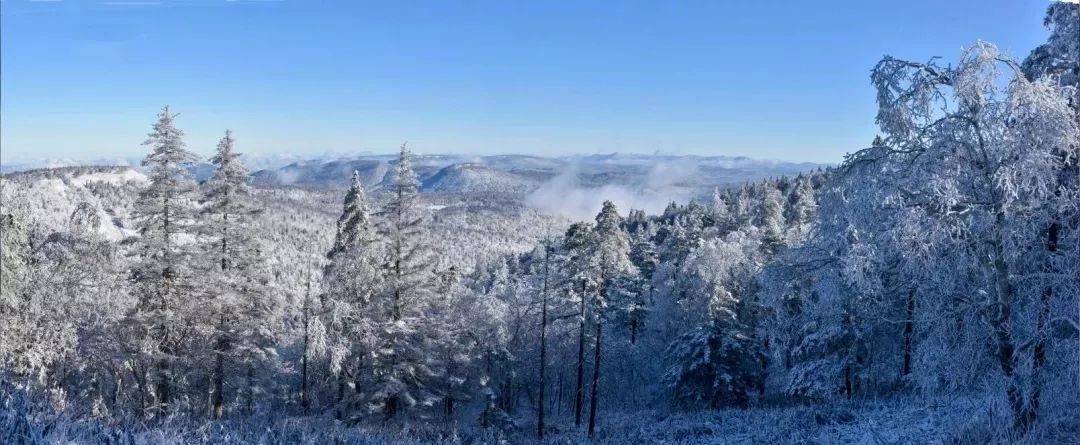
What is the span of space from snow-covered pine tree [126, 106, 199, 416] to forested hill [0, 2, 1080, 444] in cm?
6

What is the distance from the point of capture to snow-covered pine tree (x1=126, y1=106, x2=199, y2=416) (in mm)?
17266

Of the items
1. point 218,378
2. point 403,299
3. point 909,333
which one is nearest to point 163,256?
point 218,378

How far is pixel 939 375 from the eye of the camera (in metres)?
9.77

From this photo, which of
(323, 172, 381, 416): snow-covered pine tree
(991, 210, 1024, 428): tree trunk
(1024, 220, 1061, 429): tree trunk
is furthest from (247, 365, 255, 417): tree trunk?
(1024, 220, 1061, 429): tree trunk

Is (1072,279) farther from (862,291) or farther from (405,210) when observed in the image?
(405,210)

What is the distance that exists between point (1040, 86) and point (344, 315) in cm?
1838

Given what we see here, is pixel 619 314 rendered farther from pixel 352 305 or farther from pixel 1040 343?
pixel 1040 343

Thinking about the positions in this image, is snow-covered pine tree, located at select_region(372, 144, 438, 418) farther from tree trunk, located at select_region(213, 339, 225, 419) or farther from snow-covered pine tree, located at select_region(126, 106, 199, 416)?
snow-covered pine tree, located at select_region(126, 106, 199, 416)

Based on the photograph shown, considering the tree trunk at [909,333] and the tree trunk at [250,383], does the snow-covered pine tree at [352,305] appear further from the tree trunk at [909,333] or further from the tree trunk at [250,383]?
the tree trunk at [909,333]

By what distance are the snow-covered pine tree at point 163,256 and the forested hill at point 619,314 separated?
0.21 feet

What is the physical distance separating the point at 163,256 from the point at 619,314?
1236 inches

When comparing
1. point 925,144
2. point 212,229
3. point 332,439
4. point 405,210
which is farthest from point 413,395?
point 925,144

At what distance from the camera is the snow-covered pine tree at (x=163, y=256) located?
56.6ft

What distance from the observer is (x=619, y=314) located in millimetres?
43375
